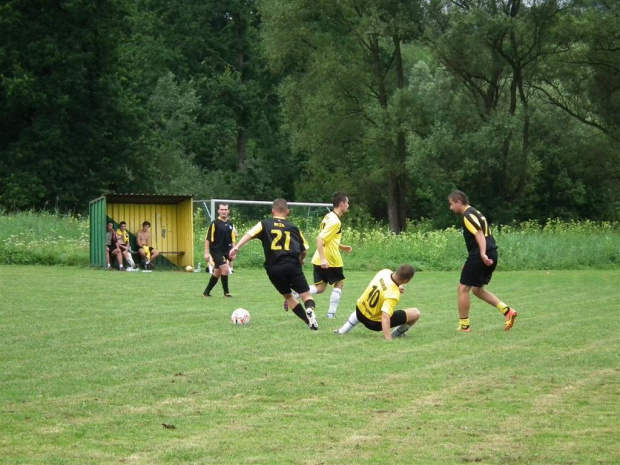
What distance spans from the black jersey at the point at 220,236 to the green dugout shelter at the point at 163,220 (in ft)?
32.9

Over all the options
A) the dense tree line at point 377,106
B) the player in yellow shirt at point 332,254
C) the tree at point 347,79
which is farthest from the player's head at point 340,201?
the tree at point 347,79

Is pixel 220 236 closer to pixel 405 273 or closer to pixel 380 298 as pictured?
pixel 380 298

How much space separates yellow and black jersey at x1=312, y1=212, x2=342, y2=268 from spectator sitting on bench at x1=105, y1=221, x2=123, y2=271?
13991 mm

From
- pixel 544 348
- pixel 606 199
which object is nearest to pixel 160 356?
pixel 544 348

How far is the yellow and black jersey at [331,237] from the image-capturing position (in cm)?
1499

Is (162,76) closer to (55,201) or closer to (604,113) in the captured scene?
(55,201)

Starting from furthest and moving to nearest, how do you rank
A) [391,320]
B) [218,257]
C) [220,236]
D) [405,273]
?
[220,236], [218,257], [391,320], [405,273]

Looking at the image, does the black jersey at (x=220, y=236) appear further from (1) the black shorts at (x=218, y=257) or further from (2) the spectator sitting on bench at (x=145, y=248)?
(2) the spectator sitting on bench at (x=145, y=248)

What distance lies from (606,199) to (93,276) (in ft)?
111

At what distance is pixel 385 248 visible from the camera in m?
33.1

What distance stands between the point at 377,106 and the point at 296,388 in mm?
41638

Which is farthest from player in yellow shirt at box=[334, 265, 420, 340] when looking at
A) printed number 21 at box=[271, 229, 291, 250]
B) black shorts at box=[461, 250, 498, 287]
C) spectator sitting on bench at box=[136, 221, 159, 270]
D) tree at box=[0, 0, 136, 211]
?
tree at box=[0, 0, 136, 211]

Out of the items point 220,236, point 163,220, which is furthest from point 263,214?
point 220,236

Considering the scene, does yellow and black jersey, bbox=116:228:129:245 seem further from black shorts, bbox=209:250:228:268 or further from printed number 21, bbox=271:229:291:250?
printed number 21, bbox=271:229:291:250
